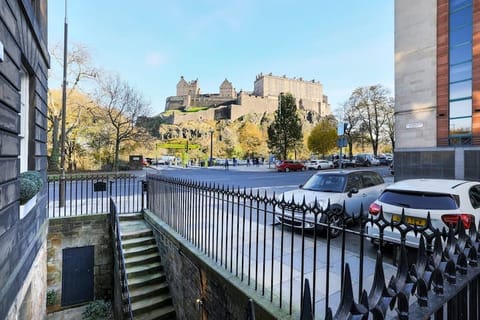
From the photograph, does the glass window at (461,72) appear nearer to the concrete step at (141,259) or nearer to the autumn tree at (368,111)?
the concrete step at (141,259)

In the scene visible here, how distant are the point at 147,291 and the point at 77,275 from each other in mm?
2930

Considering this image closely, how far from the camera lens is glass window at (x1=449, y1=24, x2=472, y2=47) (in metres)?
12.6

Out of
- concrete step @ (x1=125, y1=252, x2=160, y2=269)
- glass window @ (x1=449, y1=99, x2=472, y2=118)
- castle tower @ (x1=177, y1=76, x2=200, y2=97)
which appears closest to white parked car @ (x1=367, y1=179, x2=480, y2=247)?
concrete step @ (x1=125, y1=252, x2=160, y2=269)

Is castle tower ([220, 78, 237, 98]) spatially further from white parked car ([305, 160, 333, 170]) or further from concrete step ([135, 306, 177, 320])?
concrete step ([135, 306, 177, 320])

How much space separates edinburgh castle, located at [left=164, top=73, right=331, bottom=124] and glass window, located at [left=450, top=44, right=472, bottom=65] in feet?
249

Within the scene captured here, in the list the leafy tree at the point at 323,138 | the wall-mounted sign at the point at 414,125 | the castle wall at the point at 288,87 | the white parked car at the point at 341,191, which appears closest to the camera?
the white parked car at the point at 341,191

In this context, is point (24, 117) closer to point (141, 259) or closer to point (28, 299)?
point (28, 299)

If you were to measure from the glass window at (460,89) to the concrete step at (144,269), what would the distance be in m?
14.8

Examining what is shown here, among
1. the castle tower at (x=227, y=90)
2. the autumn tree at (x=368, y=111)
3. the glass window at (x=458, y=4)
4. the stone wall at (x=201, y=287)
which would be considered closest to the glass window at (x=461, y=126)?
the glass window at (x=458, y=4)

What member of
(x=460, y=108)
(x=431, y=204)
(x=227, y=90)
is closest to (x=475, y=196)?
(x=431, y=204)

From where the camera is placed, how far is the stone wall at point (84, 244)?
7594 mm

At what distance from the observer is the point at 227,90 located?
356ft

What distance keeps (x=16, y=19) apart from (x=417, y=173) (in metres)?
16.2

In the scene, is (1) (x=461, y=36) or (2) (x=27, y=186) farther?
(1) (x=461, y=36)
